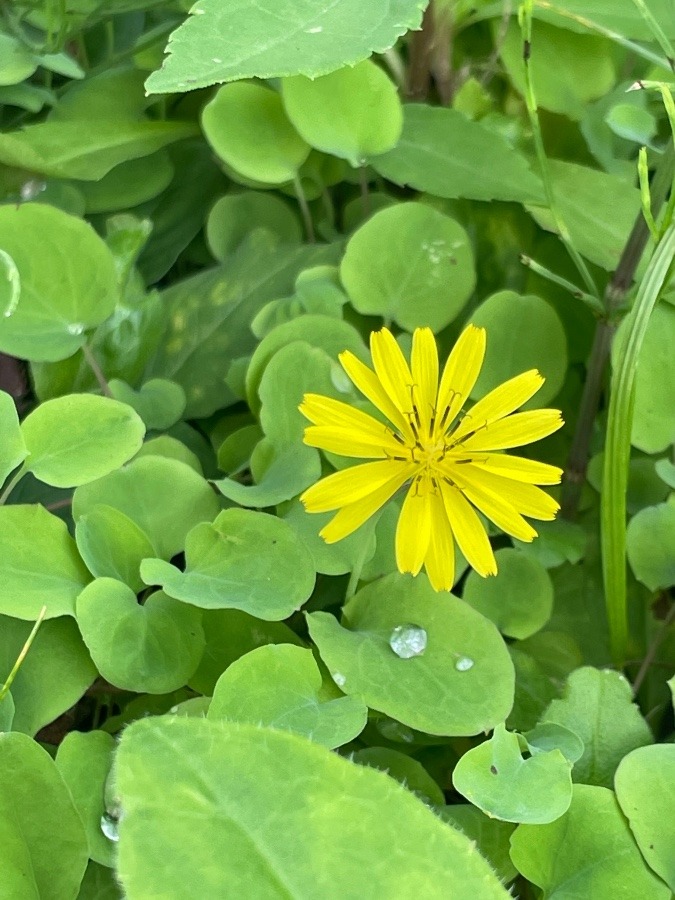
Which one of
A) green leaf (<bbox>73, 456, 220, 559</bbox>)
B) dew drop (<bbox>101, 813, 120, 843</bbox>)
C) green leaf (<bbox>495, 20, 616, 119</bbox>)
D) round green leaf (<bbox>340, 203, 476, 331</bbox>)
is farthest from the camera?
green leaf (<bbox>495, 20, 616, 119</bbox>)

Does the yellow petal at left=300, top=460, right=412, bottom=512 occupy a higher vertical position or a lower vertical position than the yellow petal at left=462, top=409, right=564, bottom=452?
lower

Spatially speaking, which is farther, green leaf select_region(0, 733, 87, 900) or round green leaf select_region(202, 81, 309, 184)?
round green leaf select_region(202, 81, 309, 184)

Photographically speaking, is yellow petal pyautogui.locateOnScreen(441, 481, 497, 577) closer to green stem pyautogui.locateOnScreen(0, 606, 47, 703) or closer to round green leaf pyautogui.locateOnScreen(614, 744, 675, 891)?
round green leaf pyautogui.locateOnScreen(614, 744, 675, 891)

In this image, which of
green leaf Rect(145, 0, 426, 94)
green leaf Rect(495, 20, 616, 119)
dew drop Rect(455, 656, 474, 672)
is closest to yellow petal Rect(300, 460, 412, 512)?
dew drop Rect(455, 656, 474, 672)

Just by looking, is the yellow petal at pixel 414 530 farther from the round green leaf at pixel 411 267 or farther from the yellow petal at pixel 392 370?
the round green leaf at pixel 411 267

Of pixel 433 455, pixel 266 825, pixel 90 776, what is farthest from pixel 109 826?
pixel 433 455

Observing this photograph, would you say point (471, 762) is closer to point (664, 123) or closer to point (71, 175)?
point (71, 175)
